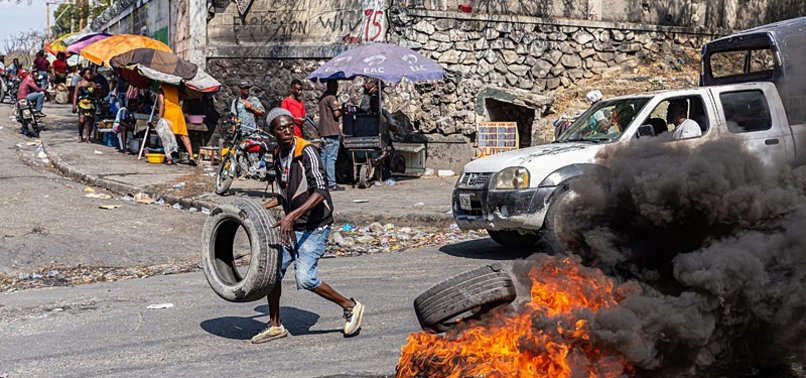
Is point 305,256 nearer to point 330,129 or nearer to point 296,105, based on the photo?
point 330,129

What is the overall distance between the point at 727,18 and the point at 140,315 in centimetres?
1719

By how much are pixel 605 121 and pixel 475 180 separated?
1618 mm

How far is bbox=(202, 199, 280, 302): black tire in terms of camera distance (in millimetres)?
6684

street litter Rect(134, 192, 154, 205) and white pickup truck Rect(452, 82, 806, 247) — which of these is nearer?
white pickup truck Rect(452, 82, 806, 247)

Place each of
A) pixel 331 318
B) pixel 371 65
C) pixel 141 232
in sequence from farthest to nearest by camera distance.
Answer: pixel 371 65
pixel 141 232
pixel 331 318

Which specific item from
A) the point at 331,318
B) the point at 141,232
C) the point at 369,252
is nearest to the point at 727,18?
the point at 369,252

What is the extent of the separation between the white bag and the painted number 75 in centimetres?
458

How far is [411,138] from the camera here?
59.2 feet

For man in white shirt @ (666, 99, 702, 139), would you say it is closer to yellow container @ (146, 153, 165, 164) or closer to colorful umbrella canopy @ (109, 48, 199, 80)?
colorful umbrella canopy @ (109, 48, 199, 80)

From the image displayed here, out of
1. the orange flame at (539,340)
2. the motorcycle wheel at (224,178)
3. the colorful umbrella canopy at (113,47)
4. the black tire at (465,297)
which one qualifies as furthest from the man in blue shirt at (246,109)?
the orange flame at (539,340)

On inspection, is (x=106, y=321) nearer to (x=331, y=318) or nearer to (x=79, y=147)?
(x=331, y=318)

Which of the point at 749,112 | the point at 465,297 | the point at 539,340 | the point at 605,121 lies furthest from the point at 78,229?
the point at 539,340

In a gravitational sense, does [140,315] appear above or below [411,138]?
below

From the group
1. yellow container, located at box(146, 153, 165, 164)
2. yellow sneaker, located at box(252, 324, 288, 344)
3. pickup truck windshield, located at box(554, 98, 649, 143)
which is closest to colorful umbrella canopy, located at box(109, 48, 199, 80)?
yellow container, located at box(146, 153, 165, 164)
